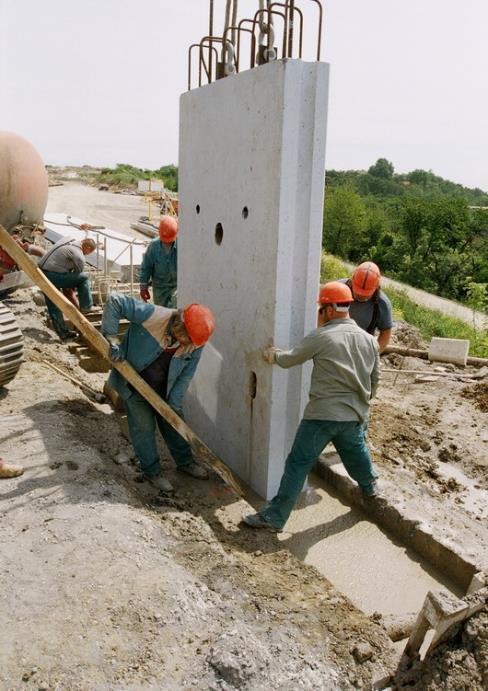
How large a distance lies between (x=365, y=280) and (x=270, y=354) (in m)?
1.40

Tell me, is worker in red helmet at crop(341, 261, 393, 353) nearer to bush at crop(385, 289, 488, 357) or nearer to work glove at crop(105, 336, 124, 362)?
work glove at crop(105, 336, 124, 362)

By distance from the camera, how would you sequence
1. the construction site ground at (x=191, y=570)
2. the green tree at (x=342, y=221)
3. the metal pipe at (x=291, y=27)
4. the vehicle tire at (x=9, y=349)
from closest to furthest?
the construction site ground at (x=191, y=570)
the metal pipe at (x=291, y=27)
the vehicle tire at (x=9, y=349)
the green tree at (x=342, y=221)

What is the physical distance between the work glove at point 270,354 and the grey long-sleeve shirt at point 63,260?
444 cm

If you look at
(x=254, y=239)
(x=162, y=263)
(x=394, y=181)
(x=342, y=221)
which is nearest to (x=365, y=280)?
(x=254, y=239)

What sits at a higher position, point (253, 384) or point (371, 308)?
point (371, 308)

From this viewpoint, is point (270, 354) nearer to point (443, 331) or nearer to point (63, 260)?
point (63, 260)

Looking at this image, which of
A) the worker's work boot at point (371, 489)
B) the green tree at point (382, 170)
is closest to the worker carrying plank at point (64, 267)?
the worker's work boot at point (371, 489)

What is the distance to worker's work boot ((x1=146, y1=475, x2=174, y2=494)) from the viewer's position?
4.73 metres

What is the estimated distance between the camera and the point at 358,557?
425cm

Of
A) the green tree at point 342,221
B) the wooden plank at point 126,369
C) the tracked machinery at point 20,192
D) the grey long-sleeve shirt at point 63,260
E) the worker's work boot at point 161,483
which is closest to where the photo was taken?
the wooden plank at point 126,369

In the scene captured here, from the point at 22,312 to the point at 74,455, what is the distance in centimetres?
Answer: 514

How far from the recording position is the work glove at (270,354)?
4.26m

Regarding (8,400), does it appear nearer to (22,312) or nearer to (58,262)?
(58,262)

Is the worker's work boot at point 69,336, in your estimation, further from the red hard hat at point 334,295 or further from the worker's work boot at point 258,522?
the red hard hat at point 334,295
